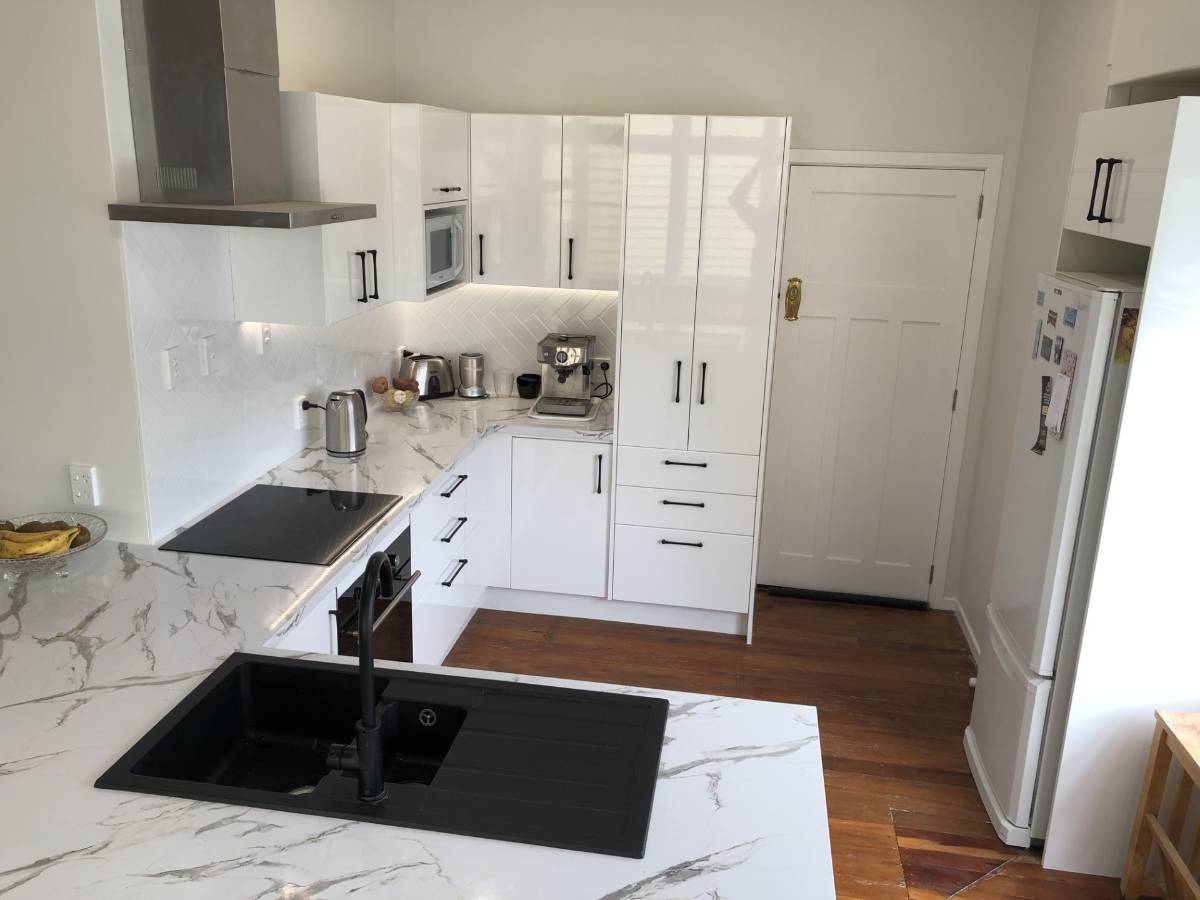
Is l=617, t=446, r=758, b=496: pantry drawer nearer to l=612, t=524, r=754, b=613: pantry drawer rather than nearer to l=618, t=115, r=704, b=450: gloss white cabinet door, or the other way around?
l=618, t=115, r=704, b=450: gloss white cabinet door

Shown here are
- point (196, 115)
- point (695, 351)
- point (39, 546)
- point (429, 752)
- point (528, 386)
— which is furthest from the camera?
point (528, 386)

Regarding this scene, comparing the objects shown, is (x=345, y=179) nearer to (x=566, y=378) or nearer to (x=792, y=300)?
(x=566, y=378)

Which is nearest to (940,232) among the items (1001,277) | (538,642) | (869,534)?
(1001,277)

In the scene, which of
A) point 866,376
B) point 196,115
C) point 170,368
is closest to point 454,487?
point 170,368

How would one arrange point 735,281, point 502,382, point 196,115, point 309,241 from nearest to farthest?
point 196,115, point 309,241, point 735,281, point 502,382

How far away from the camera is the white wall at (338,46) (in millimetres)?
3350

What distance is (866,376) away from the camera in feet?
14.1

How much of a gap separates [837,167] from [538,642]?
2.39 metres

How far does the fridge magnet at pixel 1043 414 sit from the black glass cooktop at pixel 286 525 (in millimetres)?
1941

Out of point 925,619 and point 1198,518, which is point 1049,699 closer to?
point 1198,518

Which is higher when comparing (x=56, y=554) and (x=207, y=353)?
(x=207, y=353)

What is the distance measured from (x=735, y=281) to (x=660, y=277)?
29cm

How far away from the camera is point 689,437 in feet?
12.9

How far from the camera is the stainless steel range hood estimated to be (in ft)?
7.77
